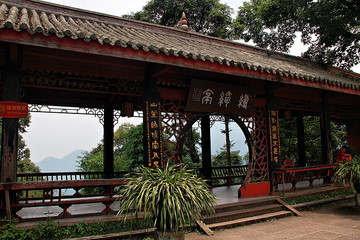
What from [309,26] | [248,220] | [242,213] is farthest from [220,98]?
[309,26]

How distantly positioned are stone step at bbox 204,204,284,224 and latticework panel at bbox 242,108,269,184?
859mm

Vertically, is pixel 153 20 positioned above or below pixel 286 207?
above

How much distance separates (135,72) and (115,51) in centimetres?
146

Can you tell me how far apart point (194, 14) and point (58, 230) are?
17275mm

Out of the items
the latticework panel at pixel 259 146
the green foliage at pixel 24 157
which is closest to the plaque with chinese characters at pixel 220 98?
the latticework panel at pixel 259 146

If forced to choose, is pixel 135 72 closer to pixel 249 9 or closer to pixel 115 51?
pixel 115 51

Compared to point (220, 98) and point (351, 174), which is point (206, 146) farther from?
point (351, 174)

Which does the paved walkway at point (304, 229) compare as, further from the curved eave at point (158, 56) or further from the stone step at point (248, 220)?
the curved eave at point (158, 56)

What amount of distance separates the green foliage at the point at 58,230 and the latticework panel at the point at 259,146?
3.43 meters

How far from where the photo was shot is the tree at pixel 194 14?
61.2 ft

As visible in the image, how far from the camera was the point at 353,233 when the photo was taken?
16.0 ft

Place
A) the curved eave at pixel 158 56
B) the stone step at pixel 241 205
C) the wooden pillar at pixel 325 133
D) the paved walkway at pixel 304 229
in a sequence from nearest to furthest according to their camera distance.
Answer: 1. the curved eave at pixel 158 56
2. the paved walkway at pixel 304 229
3. the stone step at pixel 241 205
4. the wooden pillar at pixel 325 133

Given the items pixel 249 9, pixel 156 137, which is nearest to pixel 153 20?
pixel 249 9

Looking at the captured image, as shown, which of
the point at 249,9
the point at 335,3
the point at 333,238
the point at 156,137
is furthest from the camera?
the point at 249,9
